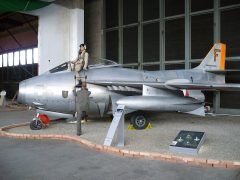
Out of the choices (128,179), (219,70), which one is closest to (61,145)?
(128,179)

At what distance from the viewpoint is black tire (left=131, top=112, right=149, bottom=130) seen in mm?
7045

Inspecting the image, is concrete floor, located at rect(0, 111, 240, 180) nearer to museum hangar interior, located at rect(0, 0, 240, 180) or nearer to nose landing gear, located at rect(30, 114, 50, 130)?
museum hangar interior, located at rect(0, 0, 240, 180)

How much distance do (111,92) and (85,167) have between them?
360cm

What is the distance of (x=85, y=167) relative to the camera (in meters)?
3.96

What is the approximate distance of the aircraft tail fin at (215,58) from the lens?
29.9 ft

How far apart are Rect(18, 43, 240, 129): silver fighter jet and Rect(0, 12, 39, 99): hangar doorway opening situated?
41.7 feet

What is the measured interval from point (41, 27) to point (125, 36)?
14.1 ft

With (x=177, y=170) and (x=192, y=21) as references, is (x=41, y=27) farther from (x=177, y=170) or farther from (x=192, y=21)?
(x=177, y=170)

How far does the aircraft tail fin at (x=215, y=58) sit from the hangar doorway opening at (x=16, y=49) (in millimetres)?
13564

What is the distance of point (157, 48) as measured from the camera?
12.0m

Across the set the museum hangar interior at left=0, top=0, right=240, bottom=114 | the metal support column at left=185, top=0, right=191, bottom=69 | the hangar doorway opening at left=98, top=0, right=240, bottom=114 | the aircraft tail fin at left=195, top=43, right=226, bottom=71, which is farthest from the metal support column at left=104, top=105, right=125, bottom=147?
the metal support column at left=185, top=0, right=191, bottom=69

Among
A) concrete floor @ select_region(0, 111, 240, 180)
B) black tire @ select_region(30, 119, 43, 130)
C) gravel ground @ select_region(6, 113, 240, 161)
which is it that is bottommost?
concrete floor @ select_region(0, 111, 240, 180)

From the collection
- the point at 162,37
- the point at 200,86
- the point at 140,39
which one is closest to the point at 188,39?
the point at 162,37

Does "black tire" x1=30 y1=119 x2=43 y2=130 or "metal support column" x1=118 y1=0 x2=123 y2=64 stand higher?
"metal support column" x1=118 y1=0 x2=123 y2=64
